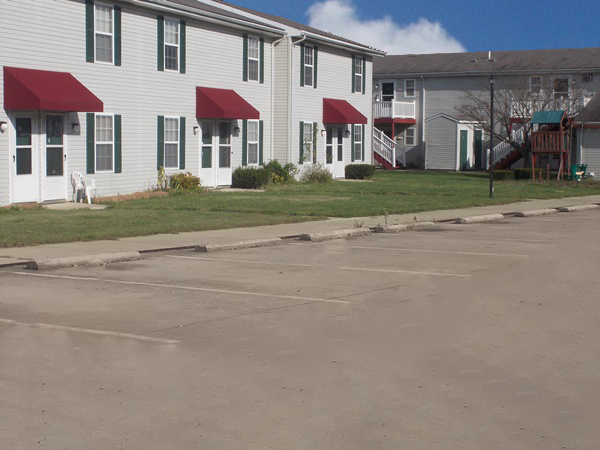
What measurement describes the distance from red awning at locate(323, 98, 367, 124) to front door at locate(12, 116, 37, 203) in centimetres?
1638

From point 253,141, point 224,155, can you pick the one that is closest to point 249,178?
point 224,155

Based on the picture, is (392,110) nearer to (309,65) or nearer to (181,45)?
(309,65)

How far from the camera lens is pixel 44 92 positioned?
22891 mm

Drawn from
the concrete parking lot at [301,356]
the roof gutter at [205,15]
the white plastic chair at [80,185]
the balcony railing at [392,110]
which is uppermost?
the roof gutter at [205,15]

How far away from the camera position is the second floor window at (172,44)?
2881 cm

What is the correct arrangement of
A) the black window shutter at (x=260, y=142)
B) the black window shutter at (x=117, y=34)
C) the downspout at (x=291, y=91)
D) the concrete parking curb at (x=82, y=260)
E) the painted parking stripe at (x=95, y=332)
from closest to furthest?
the painted parking stripe at (x=95, y=332)
the concrete parking curb at (x=82, y=260)
the black window shutter at (x=117, y=34)
the black window shutter at (x=260, y=142)
the downspout at (x=291, y=91)

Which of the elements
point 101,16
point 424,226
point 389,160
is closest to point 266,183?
point 101,16

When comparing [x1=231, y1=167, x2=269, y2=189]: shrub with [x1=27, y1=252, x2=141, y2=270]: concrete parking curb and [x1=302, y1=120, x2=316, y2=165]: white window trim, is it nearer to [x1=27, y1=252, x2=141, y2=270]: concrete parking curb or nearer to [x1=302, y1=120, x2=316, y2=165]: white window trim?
[x1=302, y1=120, x2=316, y2=165]: white window trim

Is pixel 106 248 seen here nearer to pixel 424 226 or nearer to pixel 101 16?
pixel 424 226

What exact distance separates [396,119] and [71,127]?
107 feet

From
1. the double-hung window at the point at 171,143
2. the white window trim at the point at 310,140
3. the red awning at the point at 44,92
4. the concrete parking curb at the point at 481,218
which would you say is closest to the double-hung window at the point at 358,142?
the white window trim at the point at 310,140

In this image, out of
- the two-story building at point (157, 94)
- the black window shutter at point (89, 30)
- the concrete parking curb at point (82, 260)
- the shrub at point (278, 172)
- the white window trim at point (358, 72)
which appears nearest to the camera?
the concrete parking curb at point (82, 260)

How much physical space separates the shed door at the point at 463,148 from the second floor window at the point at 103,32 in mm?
31997

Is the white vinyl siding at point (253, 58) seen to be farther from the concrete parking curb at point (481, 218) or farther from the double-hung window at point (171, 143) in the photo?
the concrete parking curb at point (481, 218)
